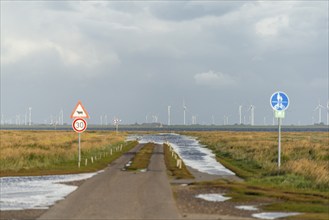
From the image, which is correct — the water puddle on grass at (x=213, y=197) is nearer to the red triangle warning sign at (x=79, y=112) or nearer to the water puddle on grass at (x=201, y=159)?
the water puddle on grass at (x=201, y=159)

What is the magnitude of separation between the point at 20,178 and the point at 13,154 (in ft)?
37.9

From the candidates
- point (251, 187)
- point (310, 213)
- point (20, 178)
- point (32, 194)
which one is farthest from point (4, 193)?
point (310, 213)

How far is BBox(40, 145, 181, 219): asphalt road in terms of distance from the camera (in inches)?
545

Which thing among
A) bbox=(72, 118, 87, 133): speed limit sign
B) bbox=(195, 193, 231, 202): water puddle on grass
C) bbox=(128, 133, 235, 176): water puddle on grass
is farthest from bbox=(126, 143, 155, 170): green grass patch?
bbox=(195, 193, 231, 202): water puddle on grass

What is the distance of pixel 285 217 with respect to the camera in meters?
13.6

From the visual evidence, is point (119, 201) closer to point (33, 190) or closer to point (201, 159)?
point (33, 190)

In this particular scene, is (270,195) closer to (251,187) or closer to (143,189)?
(251,187)

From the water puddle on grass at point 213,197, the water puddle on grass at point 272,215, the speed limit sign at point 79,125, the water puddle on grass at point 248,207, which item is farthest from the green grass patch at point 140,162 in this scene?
the water puddle on grass at point 272,215

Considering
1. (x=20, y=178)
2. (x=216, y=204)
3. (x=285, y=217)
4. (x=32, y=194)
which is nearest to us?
(x=285, y=217)

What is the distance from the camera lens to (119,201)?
55.0 feet

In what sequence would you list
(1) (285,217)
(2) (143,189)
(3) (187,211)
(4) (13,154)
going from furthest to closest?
(4) (13,154) < (2) (143,189) < (3) (187,211) < (1) (285,217)

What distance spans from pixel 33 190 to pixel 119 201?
17.3 ft

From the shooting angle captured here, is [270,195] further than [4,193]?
No

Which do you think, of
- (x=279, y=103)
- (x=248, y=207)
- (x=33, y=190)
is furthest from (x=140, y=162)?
(x=248, y=207)
